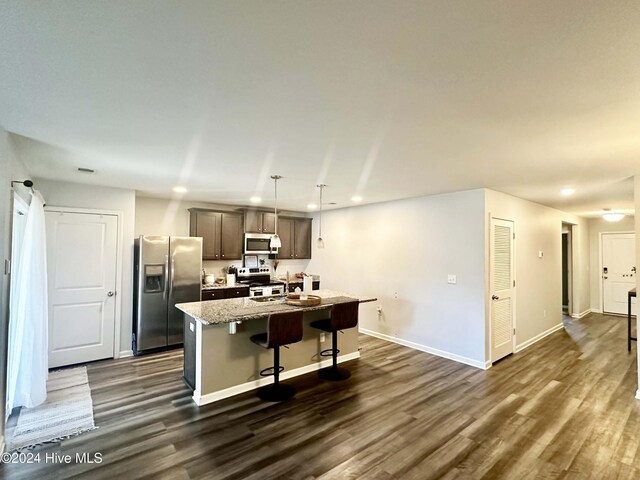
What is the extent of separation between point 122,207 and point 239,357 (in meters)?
2.93

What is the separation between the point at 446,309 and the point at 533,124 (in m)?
3.21

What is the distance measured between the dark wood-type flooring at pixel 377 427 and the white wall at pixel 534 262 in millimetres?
1138

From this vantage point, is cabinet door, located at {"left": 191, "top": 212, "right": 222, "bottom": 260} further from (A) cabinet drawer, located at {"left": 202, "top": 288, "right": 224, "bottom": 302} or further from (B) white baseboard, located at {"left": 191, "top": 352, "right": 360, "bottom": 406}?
(B) white baseboard, located at {"left": 191, "top": 352, "right": 360, "bottom": 406}

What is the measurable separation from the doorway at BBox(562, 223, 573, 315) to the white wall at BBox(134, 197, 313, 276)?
8.02m

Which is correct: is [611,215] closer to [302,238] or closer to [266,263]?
[302,238]

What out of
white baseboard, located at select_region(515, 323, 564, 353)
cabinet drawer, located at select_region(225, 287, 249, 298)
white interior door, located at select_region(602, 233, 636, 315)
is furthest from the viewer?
white interior door, located at select_region(602, 233, 636, 315)

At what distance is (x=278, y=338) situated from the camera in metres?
3.33

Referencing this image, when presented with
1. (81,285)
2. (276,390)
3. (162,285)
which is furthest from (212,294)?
(276,390)

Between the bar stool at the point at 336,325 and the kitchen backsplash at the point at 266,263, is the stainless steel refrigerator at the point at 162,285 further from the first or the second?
the bar stool at the point at 336,325

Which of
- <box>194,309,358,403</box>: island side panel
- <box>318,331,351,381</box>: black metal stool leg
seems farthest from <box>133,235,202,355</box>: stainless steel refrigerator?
<box>318,331,351,381</box>: black metal stool leg

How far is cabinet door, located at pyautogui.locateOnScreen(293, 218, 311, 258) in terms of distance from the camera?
7137mm

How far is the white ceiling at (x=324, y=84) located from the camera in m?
1.24

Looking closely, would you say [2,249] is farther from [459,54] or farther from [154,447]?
[459,54]

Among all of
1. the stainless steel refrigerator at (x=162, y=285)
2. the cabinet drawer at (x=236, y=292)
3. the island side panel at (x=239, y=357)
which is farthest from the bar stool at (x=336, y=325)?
the stainless steel refrigerator at (x=162, y=285)
